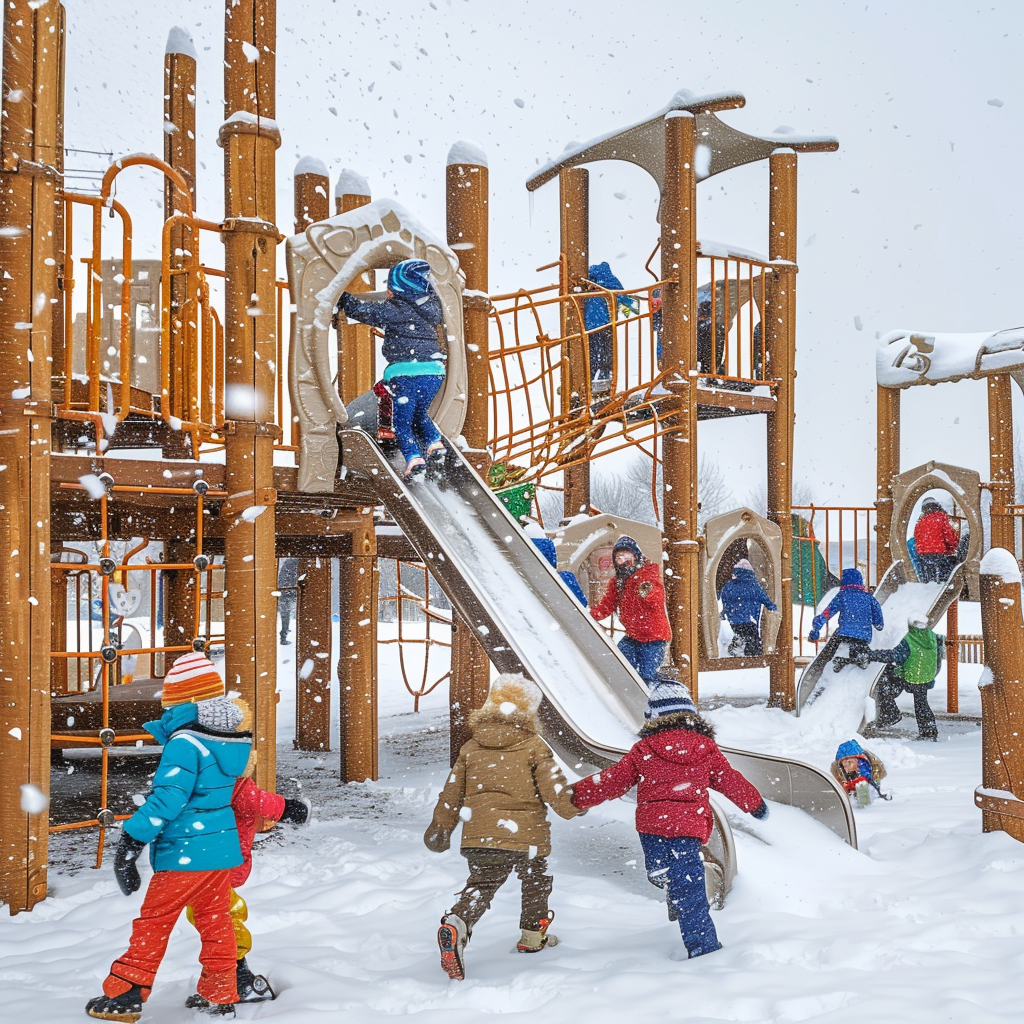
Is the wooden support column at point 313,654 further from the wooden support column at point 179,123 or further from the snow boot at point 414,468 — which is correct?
the wooden support column at point 179,123

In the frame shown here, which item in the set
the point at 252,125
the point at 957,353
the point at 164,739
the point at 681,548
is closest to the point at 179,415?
the point at 252,125

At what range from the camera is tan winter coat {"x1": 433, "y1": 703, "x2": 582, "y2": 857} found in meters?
3.77

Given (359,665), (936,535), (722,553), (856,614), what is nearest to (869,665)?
(856,614)

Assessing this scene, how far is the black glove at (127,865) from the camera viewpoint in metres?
3.08

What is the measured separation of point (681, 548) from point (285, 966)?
5624 mm

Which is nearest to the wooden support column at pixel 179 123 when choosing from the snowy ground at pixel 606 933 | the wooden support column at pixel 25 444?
the wooden support column at pixel 25 444

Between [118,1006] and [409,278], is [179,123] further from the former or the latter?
[118,1006]

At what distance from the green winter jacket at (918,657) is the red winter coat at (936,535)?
1403 millimetres

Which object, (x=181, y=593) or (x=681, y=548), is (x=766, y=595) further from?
(x=181, y=593)

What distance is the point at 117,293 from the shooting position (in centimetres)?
878

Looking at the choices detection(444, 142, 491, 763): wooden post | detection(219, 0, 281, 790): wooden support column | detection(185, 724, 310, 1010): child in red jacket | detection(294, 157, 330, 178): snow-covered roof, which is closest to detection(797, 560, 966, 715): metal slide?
detection(444, 142, 491, 763): wooden post

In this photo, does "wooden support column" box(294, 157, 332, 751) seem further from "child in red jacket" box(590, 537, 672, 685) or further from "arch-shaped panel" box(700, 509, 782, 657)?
"arch-shaped panel" box(700, 509, 782, 657)

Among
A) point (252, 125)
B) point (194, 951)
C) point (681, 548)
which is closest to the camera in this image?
point (194, 951)

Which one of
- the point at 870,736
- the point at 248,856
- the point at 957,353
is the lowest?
the point at 870,736
